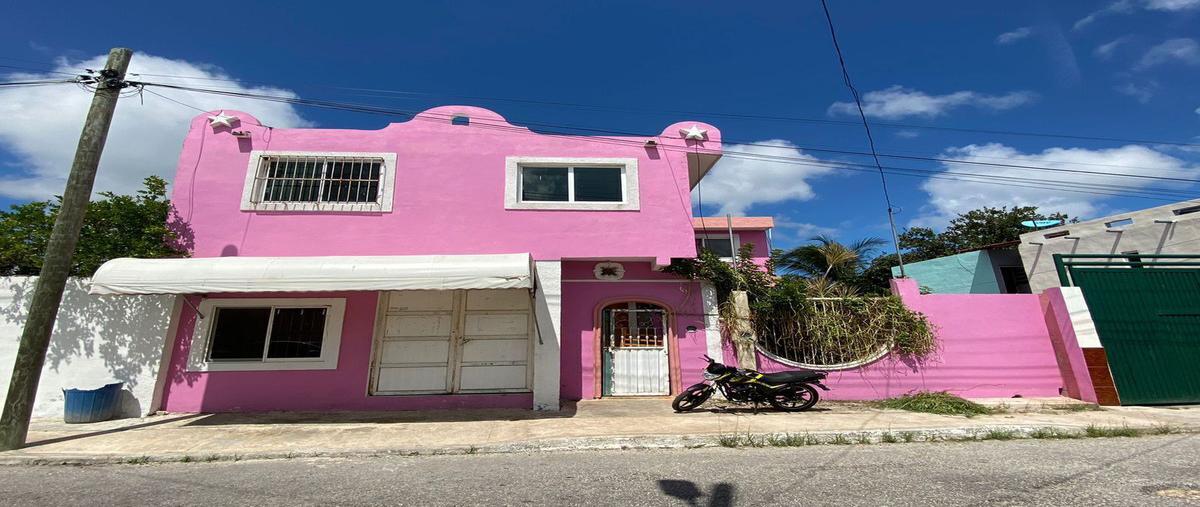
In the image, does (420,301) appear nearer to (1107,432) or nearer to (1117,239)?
(1107,432)

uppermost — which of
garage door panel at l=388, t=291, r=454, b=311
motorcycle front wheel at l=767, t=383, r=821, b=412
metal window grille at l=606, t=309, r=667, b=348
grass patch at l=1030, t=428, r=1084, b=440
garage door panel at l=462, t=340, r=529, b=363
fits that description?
garage door panel at l=388, t=291, r=454, b=311

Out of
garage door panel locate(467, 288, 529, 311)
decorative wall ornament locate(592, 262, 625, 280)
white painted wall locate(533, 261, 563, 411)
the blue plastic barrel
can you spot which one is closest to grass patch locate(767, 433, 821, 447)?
white painted wall locate(533, 261, 563, 411)

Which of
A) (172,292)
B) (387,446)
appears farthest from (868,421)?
(172,292)

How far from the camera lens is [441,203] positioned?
27.9 feet

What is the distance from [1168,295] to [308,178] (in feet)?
50.5

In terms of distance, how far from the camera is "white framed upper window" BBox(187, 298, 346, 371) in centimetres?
768

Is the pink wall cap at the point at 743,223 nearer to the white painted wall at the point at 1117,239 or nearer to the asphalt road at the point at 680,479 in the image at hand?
the white painted wall at the point at 1117,239

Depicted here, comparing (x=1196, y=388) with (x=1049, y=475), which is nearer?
(x=1049, y=475)

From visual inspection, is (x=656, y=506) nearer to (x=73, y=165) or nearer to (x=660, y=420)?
(x=660, y=420)

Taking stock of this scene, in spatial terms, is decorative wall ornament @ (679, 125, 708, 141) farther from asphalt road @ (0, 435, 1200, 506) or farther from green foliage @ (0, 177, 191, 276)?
green foliage @ (0, 177, 191, 276)

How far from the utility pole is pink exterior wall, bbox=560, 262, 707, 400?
21.8 ft

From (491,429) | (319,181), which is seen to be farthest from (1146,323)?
(319,181)

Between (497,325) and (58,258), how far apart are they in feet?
18.3

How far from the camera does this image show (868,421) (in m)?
6.33
